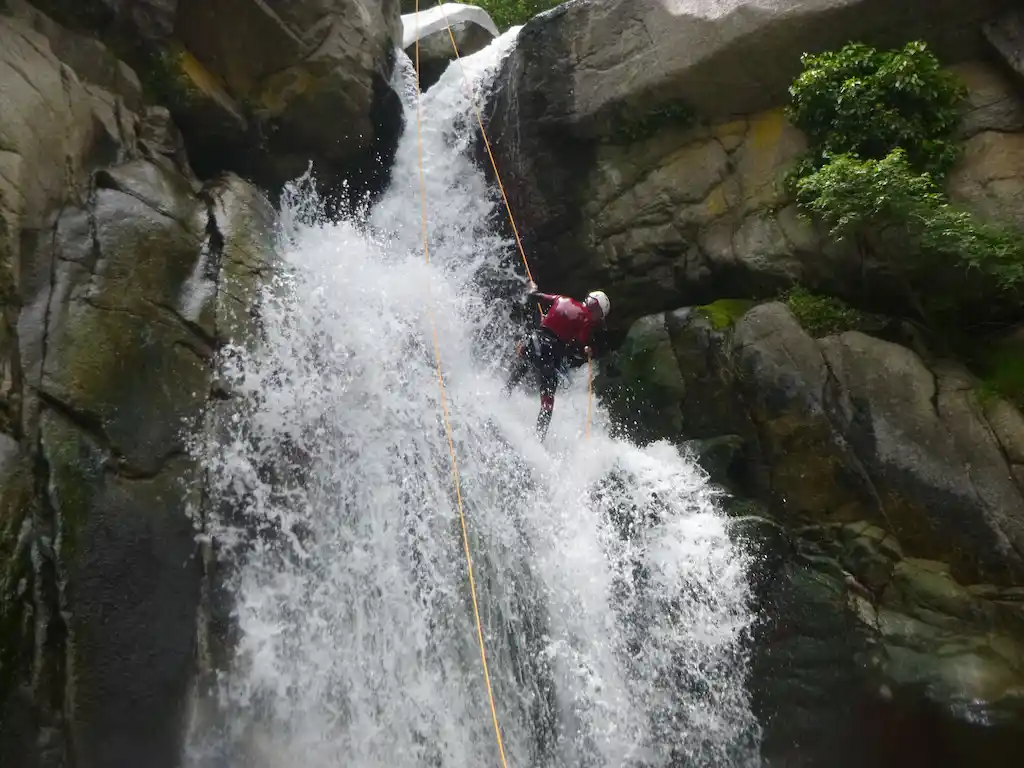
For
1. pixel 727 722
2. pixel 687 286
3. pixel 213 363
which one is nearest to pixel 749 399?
pixel 687 286

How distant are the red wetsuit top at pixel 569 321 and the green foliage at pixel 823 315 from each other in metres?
2.14

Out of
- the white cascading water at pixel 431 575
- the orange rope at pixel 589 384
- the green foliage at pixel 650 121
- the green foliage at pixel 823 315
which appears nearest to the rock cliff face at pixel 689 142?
the green foliage at pixel 650 121

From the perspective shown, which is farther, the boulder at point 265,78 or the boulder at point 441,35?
the boulder at point 441,35

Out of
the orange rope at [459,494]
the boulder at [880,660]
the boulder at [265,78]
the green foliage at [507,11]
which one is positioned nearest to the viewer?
the boulder at [880,660]

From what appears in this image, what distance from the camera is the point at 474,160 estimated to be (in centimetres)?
1077

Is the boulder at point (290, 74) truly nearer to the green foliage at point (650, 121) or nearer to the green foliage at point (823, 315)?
the green foliage at point (650, 121)

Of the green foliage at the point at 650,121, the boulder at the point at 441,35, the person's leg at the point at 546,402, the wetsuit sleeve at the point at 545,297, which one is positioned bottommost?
the person's leg at the point at 546,402

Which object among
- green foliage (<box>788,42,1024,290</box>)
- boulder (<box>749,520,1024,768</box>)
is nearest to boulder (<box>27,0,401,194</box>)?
green foliage (<box>788,42,1024,290</box>)

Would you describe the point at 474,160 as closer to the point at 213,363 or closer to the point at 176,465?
the point at 213,363

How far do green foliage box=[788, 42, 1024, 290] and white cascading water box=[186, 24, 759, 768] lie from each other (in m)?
3.09

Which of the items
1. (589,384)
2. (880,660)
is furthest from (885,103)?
(880,660)

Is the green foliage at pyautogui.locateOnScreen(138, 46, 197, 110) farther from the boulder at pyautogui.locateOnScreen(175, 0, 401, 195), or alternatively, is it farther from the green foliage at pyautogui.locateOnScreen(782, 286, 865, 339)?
the green foliage at pyautogui.locateOnScreen(782, 286, 865, 339)

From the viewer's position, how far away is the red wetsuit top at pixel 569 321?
7633mm

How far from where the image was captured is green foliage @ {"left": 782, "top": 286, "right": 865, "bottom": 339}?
22.9ft
